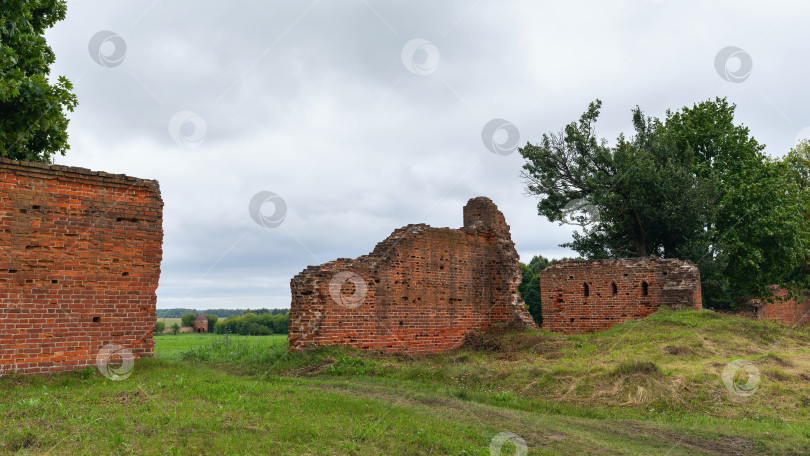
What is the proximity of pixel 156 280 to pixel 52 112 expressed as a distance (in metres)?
4.72

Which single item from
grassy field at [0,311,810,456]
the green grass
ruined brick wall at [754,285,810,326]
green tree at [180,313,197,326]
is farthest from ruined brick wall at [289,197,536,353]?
green tree at [180,313,197,326]

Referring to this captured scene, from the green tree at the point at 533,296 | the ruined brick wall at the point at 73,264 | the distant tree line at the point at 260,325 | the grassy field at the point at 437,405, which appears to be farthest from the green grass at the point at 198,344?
the green tree at the point at 533,296

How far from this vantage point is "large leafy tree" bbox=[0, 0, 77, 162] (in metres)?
9.35

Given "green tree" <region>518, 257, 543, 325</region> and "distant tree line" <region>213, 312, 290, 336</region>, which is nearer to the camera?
"green tree" <region>518, 257, 543, 325</region>

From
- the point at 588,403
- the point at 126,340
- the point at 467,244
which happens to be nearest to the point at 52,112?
the point at 126,340

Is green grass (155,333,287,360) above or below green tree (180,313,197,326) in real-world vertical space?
below

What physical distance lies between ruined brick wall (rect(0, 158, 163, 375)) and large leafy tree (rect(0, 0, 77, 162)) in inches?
101

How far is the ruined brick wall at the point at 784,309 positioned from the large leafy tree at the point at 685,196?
3517 mm

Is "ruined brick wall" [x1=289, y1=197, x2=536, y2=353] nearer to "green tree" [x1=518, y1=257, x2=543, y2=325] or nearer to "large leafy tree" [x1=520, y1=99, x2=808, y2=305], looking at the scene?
"large leafy tree" [x1=520, y1=99, x2=808, y2=305]

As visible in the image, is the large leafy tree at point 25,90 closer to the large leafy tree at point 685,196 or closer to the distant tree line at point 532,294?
the large leafy tree at point 685,196

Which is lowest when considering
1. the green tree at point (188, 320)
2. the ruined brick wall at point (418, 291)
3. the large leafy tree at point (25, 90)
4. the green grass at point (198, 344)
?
the green grass at point (198, 344)

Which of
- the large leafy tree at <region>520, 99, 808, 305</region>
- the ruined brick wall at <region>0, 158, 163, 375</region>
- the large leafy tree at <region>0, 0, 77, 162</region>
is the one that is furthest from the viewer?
the large leafy tree at <region>520, 99, 808, 305</region>

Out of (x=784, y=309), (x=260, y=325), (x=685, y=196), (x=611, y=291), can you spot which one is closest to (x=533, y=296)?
(x=784, y=309)

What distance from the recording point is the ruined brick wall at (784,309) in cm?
2567
